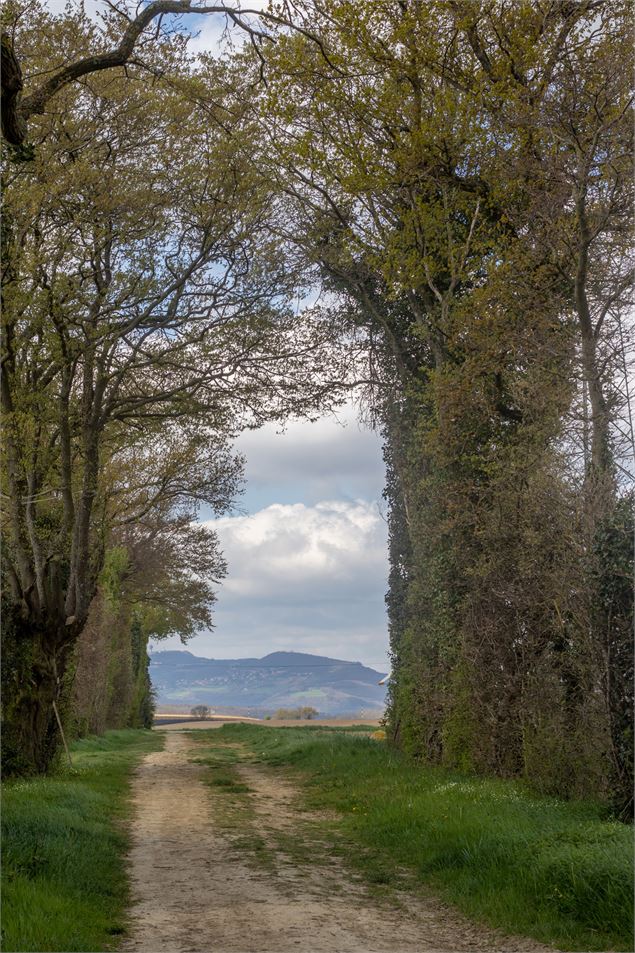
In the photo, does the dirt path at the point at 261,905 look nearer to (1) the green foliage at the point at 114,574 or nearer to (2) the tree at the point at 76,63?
(2) the tree at the point at 76,63

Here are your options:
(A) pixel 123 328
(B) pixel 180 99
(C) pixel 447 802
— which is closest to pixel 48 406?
(A) pixel 123 328

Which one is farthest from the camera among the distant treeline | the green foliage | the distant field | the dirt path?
the distant field

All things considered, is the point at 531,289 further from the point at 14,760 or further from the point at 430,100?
the point at 14,760

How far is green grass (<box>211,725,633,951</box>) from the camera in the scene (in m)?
6.86

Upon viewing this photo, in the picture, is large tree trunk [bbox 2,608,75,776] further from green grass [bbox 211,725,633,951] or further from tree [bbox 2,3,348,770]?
green grass [bbox 211,725,633,951]

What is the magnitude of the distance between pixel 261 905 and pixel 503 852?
251 centimetres

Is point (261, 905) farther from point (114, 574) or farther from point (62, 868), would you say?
point (114, 574)

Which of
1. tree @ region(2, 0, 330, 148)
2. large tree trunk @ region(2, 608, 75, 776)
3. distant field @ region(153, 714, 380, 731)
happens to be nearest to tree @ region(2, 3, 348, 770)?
large tree trunk @ region(2, 608, 75, 776)

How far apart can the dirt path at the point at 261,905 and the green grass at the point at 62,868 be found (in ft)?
0.79

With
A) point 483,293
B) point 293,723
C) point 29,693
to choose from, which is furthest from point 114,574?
point 293,723

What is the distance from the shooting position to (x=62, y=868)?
8188 millimetres

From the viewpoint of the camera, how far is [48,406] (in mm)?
16656

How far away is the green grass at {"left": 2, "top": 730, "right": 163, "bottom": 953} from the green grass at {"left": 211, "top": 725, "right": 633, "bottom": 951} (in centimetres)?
287

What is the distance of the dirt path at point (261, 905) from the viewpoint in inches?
260
